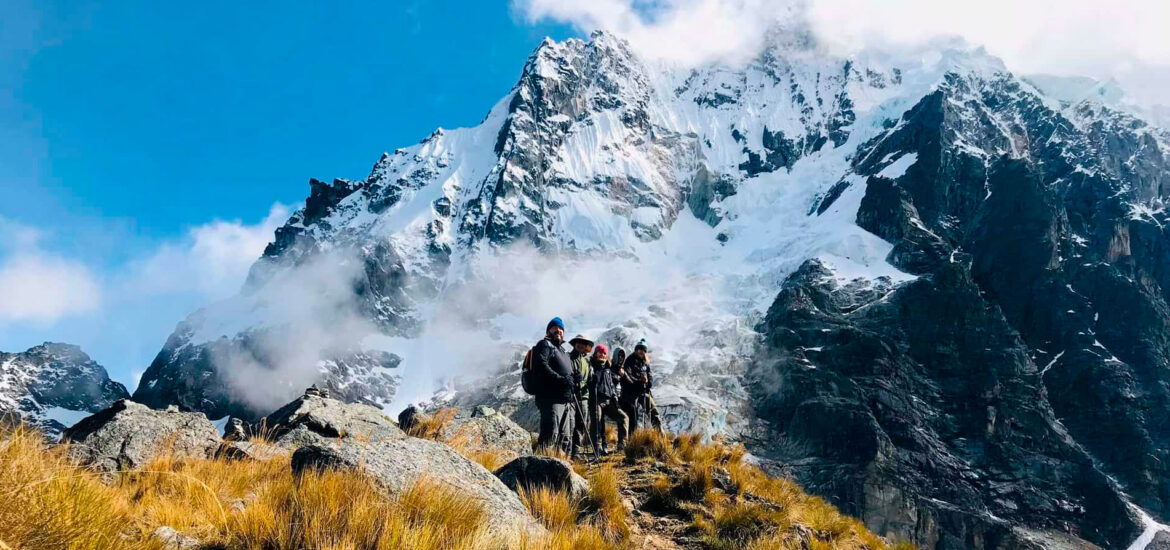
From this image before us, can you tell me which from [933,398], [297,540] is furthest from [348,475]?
[933,398]

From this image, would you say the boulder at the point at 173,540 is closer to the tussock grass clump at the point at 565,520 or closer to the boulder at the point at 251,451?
the tussock grass clump at the point at 565,520

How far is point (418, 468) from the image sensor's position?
15.9 feet

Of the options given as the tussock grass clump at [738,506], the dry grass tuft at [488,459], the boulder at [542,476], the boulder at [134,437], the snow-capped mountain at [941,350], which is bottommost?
the tussock grass clump at [738,506]

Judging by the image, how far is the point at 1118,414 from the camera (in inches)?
5069

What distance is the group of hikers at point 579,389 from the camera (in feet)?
32.6

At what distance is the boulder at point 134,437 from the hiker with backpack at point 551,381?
427cm

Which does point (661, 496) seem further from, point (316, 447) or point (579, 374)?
point (316, 447)

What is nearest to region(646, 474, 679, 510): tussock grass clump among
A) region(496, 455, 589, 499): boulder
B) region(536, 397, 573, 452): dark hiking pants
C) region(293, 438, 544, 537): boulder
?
region(496, 455, 589, 499): boulder

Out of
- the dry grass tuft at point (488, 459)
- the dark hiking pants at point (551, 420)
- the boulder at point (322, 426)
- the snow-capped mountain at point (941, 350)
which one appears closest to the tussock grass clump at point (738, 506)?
the dark hiking pants at point (551, 420)

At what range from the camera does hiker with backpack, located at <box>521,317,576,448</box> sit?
32.3 ft

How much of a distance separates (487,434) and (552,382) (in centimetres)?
270

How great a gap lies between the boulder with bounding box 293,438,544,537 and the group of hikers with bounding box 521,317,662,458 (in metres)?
4.16

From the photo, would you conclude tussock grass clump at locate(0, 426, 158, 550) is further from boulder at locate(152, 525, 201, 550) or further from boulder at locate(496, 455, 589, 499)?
boulder at locate(496, 455, 589, 499)

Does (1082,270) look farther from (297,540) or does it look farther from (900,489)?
(297,540)
